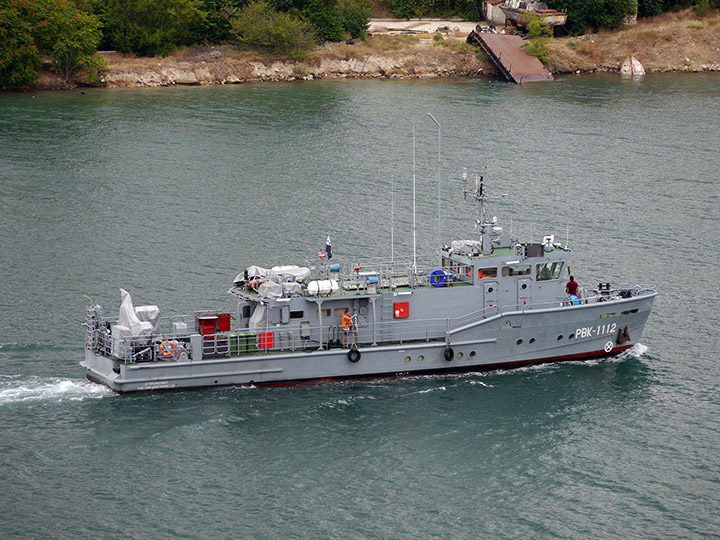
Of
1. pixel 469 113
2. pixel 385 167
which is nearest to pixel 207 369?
pixel 385 167

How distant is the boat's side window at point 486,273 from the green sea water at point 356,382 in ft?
13.8

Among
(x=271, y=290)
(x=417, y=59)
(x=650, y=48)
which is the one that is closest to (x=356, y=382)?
(x=271, y=290)

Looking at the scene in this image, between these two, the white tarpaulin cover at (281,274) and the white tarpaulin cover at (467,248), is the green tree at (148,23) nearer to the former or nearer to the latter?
the white tarpaulin cover at (281,274)

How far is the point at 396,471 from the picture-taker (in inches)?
1283

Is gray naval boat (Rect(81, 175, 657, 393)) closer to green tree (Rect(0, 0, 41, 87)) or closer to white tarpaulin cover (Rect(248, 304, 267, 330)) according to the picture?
white tarpaulin cover (Rect(248, 304, 267, 330))

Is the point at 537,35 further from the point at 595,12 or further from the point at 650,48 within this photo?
the point at 650,48

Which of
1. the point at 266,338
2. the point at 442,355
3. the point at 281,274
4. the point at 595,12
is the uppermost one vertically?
the point at 595,12

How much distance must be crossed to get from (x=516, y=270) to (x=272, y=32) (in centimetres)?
7499

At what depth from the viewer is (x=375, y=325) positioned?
126 feet

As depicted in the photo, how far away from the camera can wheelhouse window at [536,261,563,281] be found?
3988cm

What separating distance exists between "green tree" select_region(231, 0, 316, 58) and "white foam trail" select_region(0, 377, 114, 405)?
248ft

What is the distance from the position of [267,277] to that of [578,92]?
65.5m

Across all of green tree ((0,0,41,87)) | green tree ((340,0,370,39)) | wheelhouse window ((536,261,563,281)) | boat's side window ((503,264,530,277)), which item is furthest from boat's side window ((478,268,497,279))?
green tree ((340,0,370,39))

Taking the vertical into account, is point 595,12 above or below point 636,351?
above
